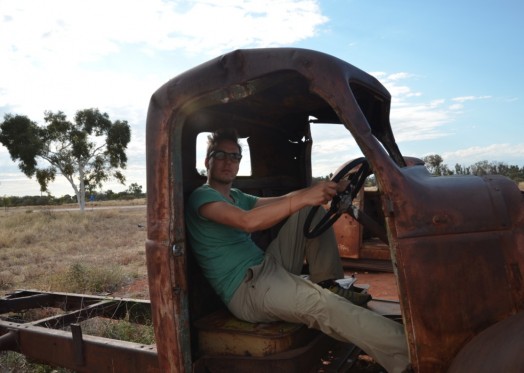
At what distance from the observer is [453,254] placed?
1.86 m

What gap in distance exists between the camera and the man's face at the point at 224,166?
2859mm

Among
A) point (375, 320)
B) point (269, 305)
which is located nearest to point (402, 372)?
point (375, 320)

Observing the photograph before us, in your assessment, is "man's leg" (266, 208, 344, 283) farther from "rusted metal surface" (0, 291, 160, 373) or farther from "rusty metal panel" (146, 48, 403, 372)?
"rusted metal surface" (0, 291, 160, 373)

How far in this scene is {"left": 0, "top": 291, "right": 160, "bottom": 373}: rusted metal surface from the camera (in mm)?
2713

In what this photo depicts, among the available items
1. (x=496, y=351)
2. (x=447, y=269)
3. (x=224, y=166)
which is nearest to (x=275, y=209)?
(x=224, y=166)

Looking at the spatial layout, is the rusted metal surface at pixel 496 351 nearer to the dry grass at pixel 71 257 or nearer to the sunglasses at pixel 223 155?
the sunglasses at pixel 223 155

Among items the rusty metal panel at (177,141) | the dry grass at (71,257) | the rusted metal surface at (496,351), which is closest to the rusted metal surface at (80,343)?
the rusty metal panel at (177,141)

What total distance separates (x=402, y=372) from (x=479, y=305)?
45cm

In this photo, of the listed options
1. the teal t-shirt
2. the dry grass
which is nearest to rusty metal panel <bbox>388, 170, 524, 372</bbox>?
the teal t-shirt

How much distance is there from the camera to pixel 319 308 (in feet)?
7.28

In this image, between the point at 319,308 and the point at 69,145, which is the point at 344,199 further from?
the point at 69,145

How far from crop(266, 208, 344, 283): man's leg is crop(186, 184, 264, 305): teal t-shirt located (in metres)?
0.34

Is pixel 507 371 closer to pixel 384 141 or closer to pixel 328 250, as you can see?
pixel 328 250

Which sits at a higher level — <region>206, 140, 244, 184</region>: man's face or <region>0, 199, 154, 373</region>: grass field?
<region>206, 140, 244, 184</region>: man's face
